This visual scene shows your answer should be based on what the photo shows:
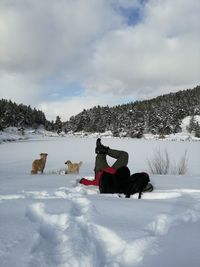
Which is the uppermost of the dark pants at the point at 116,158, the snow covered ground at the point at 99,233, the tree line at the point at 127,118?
the tree line at the point at 127,118

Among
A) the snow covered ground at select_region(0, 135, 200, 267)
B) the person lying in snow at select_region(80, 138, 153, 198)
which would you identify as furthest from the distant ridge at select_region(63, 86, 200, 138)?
the snow covered ground at select_region(0, 135, 200, 267)

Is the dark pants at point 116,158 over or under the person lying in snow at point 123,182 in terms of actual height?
over

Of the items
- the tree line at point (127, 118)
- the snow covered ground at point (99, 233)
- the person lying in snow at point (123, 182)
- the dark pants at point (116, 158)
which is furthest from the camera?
the tree line at point (127, 118)

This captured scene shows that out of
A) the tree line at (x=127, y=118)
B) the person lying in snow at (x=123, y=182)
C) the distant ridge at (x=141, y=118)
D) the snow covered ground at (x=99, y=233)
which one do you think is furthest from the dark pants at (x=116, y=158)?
the distant ridge at (x=141, y=118)

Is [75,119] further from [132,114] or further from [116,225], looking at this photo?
[116,225]

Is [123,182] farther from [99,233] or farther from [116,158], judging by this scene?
[99,233]

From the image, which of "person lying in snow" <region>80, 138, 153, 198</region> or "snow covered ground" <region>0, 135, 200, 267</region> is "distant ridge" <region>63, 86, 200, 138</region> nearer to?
"person lying in snow" <region>80, 138, 153, 198</region>

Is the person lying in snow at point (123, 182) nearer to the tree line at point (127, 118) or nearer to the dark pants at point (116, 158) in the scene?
the dark pants at point (116, 158)

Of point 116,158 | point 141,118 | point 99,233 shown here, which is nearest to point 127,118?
point 141,118

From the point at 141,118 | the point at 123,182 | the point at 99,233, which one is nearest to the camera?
the point at 99,233

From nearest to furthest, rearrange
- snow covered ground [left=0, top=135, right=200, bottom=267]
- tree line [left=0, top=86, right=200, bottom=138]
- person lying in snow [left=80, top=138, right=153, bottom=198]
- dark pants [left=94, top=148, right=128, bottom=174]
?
snow covered ground [left=0, top=135, right=200, bottom=267] → person lying in snow [left=80, top=138, right=153, bottom=198] → dark pants [left=94, top=148, right=128, bottom=174] → tree line [left=0, top=86, right=200, bottom=138]

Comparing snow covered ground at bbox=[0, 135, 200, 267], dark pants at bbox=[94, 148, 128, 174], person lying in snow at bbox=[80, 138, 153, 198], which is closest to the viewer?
snow covered ground at bbox=[0, 135, 200, 267]

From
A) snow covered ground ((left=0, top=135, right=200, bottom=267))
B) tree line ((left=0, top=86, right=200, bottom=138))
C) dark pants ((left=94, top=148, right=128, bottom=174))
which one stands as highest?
tree line ((left=0, top=86, right=200, bottom=138))

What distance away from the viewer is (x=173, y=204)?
493 centimetres
